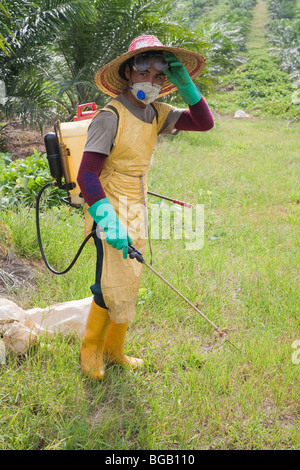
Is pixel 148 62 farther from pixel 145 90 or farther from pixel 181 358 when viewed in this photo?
pixel 181 358

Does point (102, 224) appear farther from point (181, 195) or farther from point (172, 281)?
point (181, 195)

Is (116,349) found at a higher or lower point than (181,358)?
higher

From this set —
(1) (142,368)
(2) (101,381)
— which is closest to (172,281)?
(1) (142,368)

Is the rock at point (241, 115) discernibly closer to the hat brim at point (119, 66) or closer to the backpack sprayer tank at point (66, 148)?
the hat brim at point (119, 66)

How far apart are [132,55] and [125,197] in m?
0.67

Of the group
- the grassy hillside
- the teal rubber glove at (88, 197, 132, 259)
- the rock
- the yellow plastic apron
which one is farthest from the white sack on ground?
the rock

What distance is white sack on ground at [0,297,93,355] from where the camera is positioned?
2430 mm

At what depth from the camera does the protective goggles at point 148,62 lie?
2.07 metres

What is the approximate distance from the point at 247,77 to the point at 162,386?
20.9m

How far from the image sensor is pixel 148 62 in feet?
6.81

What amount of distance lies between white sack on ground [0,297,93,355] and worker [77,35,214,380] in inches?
12.2

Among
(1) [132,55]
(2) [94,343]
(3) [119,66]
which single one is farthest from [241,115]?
(2) [94,343]

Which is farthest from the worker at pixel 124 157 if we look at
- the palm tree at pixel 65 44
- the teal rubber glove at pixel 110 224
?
the palm tree at pixel 65 44

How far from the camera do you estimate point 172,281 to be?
11.3 ft
